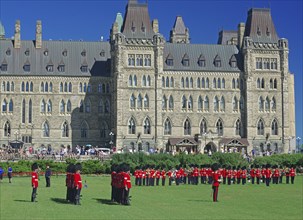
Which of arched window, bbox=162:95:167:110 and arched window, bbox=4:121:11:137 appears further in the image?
arched window, bbox=162:95:167:110

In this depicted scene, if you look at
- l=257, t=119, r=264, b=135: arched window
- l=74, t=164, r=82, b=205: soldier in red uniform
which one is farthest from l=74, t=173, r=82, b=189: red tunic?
l=257, t=119, r=264, b=135: arched window

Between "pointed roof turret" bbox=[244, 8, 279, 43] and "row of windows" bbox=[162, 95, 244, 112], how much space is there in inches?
417

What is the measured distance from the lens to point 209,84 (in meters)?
103

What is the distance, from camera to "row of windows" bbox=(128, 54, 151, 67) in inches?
3890

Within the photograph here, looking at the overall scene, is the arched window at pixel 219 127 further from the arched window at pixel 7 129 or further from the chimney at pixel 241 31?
the arched window at pixel 7 129

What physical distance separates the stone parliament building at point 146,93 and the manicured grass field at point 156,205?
52716mm

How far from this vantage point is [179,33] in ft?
419

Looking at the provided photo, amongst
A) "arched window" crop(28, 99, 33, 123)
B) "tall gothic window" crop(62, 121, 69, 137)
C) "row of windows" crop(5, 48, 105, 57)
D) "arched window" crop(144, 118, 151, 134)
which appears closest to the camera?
"arched window" crop(144, 118, 151, 134)

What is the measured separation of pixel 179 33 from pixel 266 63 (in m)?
28.2

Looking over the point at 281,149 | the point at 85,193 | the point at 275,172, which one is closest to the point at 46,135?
the point at 281,149

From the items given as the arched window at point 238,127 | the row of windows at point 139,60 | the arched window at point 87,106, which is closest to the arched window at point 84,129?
the arched window at point 87,106

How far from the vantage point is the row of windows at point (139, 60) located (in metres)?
98.8

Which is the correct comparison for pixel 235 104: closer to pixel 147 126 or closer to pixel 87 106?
pixel 147 126

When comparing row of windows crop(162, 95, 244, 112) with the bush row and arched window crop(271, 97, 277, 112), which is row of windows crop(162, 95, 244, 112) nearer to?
arched window crop(271, 97, 277, 112)
